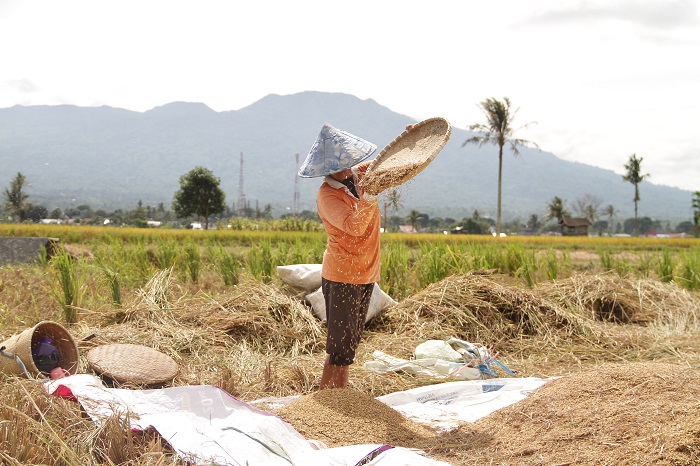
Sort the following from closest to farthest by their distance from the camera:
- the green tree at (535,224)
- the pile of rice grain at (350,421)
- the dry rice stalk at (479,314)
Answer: the pile of rice grain at (350,421) < the dry rice stalk at (479,314) < the green tree at (535,224)

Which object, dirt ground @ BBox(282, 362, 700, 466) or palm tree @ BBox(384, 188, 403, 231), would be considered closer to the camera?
dirt ground @ BBox(282, 362, 700, 466)

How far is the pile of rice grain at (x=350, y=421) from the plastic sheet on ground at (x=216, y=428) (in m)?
0.16

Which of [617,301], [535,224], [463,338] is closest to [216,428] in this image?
[463,338]

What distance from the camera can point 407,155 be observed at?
2.81 metres

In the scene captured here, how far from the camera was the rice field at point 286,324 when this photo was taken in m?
2.18

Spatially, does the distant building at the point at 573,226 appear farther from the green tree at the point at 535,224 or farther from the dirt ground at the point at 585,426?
the dirt ground at the point at 585,426

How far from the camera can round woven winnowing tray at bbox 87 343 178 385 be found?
3.08 metres

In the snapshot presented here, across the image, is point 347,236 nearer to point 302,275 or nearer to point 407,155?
point 407,155

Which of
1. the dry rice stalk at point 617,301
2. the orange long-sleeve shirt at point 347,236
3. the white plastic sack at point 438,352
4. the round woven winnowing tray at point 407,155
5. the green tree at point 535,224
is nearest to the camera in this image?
the round woven winnowing tray at point 407,155

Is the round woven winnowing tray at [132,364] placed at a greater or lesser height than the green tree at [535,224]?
lesser

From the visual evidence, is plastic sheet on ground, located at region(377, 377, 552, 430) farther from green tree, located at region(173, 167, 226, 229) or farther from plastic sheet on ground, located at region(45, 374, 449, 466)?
green tree, located at region(173, 167, 226, 229)

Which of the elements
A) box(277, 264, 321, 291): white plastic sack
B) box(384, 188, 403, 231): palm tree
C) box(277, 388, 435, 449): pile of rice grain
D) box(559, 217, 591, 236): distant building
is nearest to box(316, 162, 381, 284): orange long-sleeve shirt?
box(384, 188, 403, 231): palm tree

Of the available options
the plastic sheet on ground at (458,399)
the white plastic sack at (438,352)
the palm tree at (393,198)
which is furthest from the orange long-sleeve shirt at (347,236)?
the white plastic sack at (438,352)

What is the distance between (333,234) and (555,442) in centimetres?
128
